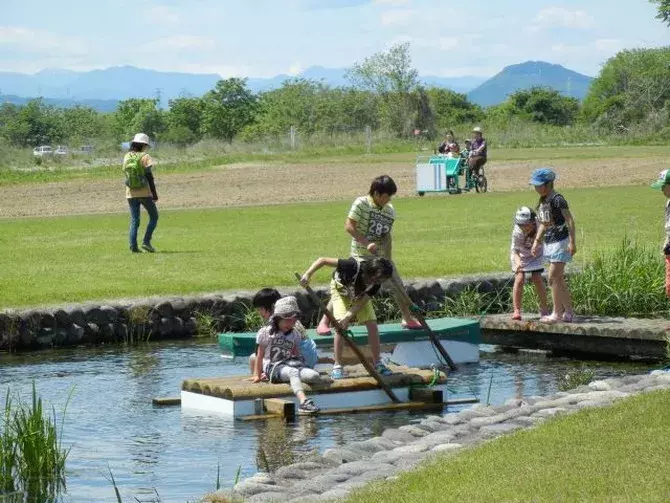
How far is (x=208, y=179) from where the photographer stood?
47.4 meters

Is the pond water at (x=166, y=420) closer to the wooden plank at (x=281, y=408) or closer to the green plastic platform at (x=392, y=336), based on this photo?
the wooden plank at (x=281, y=408)

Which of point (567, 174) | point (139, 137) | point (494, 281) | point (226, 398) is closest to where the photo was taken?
point (226, 398)

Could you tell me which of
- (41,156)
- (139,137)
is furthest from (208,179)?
(139,137)

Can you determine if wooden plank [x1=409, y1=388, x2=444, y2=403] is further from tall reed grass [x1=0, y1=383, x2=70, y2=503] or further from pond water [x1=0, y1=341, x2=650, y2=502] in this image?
tall reed grass [x1=0, y1=383, x2=70, y2=503]

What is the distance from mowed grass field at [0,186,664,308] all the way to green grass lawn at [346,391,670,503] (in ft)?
32.9

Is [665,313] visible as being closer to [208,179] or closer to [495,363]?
[495,363]

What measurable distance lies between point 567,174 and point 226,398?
106 feet

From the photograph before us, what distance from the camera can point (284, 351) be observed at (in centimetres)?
1397

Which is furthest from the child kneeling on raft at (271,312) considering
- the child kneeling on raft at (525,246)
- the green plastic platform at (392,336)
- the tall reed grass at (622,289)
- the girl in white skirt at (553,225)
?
the tall reed grass at (622,289)

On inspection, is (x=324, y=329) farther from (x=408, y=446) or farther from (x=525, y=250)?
(x=408, y=446)

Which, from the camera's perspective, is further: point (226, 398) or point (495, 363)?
point (495, 363)

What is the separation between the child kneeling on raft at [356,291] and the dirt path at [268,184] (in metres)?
22.2

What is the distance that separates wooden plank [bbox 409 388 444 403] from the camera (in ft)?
47.2

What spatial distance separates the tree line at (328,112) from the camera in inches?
3364
